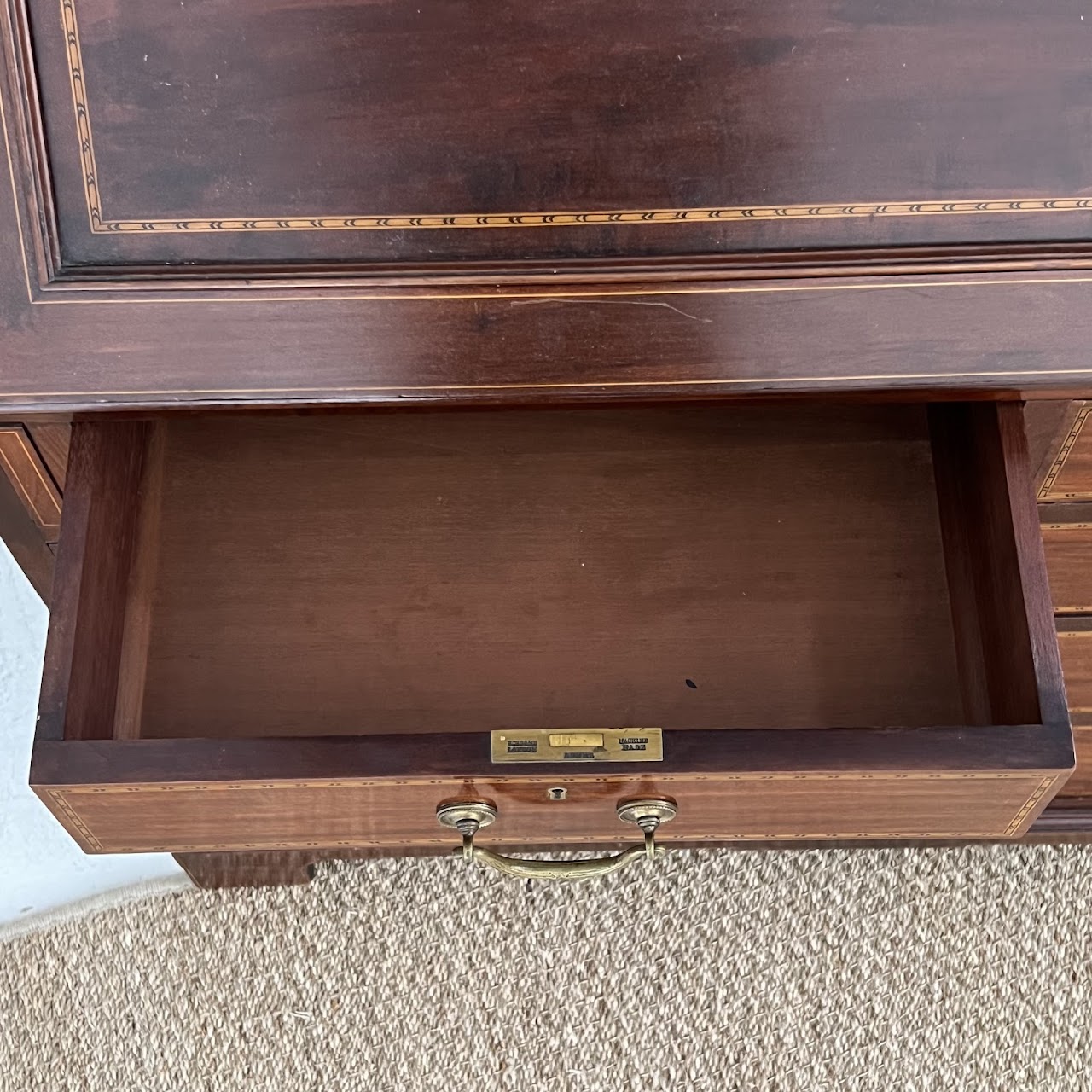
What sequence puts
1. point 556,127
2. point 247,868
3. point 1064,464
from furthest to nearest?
point 247,868
point 1064,464
point 556,127

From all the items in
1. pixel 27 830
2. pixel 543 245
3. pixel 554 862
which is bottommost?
pixel 554 862

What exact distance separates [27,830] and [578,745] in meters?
0.59

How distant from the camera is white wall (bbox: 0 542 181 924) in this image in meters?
0.92

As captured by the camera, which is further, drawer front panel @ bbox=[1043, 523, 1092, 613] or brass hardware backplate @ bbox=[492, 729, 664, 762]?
drawer front panel @ bbox=[1043, 523, 1092, 613]

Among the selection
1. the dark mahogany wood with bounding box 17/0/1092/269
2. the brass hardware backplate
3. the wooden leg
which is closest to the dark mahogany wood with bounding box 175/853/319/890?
the wooden leg

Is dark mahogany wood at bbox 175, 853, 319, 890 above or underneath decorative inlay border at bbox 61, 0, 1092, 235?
underneath

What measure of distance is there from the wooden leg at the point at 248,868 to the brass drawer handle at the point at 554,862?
0.94ft

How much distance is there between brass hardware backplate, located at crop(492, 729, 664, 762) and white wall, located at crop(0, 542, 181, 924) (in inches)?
19.1

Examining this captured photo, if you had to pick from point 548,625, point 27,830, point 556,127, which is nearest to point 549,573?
point 548,625

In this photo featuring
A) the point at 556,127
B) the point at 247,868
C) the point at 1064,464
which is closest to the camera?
the point at 556,127

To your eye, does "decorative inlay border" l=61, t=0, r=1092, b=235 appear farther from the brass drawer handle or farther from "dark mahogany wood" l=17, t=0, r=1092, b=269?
the brass drawer handle

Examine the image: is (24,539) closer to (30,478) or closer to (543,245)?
(30,478)

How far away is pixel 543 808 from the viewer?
0.58 meters

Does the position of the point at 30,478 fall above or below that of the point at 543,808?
above
